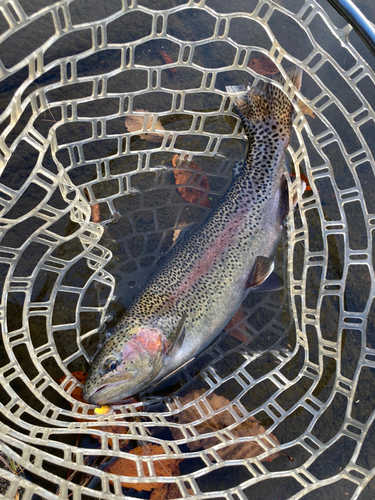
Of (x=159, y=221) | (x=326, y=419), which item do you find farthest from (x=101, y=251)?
(x=326, y=419)

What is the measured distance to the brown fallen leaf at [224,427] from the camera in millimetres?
2852

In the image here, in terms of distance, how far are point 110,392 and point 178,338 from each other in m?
0.61

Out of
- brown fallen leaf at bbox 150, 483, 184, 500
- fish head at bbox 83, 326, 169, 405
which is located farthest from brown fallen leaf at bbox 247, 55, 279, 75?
brown fallen leaf at bbox 150, 483, 184, 500

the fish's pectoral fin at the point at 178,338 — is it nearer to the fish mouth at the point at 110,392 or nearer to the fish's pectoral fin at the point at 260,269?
the fish mouth at the point at 110,392

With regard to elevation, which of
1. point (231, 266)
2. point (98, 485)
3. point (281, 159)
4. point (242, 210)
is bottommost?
point (98, 485)

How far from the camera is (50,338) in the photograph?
3016 mm

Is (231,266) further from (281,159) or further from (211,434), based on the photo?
(211,434)

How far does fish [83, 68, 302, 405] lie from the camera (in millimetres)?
2850

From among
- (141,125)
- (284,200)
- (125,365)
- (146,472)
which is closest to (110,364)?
(125,365)

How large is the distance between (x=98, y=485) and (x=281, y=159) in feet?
9.42

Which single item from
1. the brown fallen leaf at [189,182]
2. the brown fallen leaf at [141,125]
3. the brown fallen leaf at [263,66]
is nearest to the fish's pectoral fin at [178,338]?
the brown fallen leaf at [189,182]

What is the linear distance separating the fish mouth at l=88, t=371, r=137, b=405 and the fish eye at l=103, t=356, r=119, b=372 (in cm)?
10

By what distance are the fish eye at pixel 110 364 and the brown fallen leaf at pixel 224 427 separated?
778 millimetres

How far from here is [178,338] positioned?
110 inches
